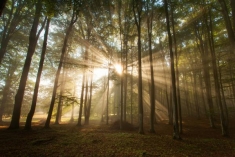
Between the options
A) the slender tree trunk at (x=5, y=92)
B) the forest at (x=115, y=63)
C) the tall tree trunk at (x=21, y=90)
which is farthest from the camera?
the slender tree trunk at (x=5, y=92)

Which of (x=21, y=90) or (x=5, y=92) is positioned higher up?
(x=5, y=92)

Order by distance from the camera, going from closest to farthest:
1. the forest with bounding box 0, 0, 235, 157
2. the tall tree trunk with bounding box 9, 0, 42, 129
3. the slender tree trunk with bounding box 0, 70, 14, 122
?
the forest with bounding box 0, 0, 235, 157
the tall tree trunk with bounding box 9, 0, 42, 129
the slender tree trunk with bounding box 0, 70, 14, 122

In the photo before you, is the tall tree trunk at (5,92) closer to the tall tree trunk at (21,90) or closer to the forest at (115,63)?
the forest at (115,63)

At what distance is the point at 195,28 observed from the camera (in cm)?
1554

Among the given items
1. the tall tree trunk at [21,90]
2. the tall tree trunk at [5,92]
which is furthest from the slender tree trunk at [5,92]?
the tall tree trunk at [21,90]

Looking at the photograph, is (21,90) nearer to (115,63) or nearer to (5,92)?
(115,63)

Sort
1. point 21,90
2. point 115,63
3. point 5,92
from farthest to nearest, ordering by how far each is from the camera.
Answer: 1. point 5,92
2. point 115,63
3. point 21,90

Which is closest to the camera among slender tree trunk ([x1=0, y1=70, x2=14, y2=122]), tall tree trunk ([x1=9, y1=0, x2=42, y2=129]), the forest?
the forest

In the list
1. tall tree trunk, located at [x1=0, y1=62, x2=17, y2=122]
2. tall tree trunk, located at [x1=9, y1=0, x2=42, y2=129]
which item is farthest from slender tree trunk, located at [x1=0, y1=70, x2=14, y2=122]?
tall tree trunk, located at [x1=9, y1=0, x2=42, y2=129]

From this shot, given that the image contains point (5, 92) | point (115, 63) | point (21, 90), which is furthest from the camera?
point (5, 92)

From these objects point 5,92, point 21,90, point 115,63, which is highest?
point 115,63

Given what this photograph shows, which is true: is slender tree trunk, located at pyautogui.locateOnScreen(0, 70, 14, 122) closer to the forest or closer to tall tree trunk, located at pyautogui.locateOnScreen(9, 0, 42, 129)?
the forest

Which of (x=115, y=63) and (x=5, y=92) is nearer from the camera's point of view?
(x=115, y=63)

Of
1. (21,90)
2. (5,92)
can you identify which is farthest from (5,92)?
(21,90)
